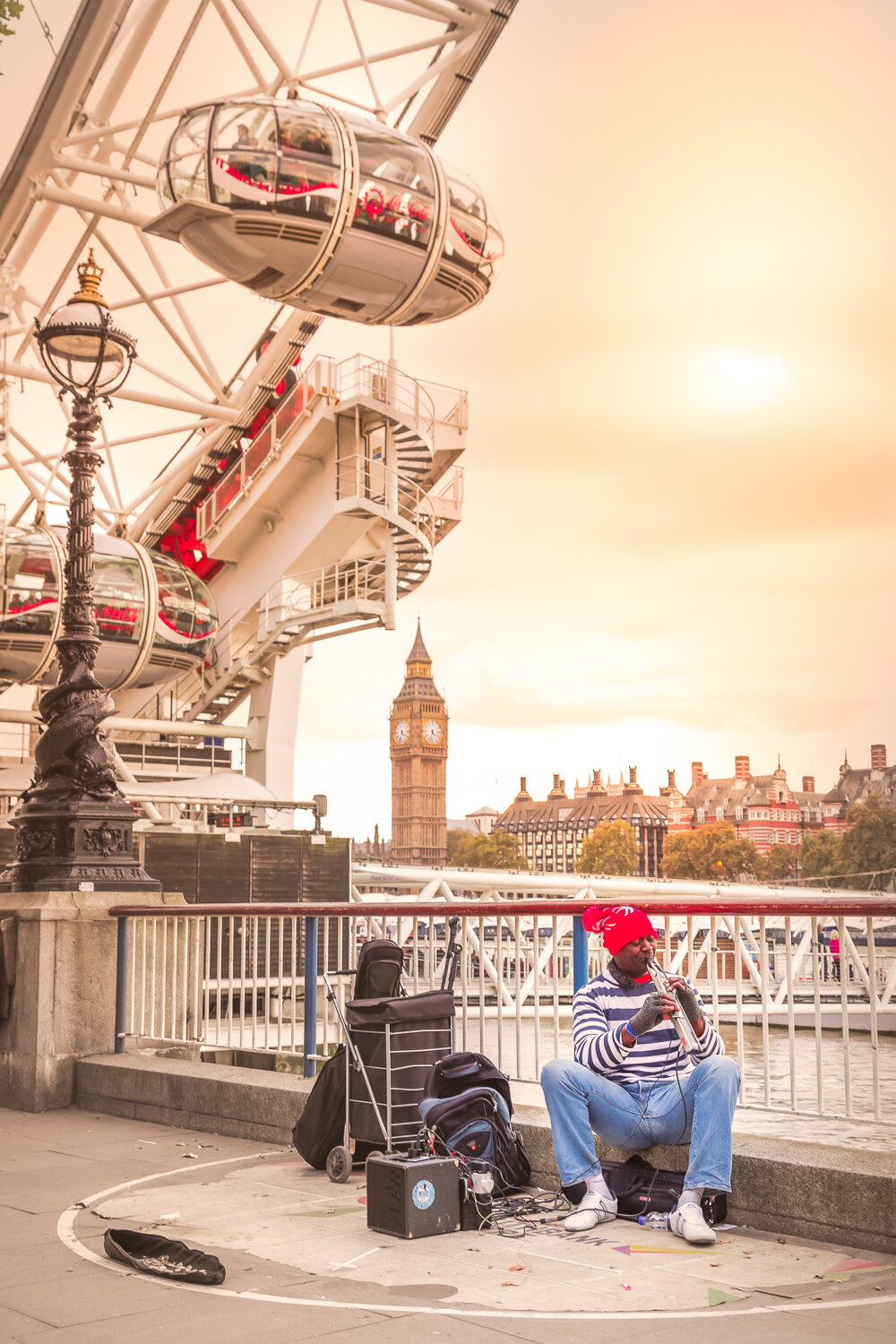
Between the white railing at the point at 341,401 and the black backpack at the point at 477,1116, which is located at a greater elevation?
the white railing at the point at 341,401

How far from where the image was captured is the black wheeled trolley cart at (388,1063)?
20.8ft

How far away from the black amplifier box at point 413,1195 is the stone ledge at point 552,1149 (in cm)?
79

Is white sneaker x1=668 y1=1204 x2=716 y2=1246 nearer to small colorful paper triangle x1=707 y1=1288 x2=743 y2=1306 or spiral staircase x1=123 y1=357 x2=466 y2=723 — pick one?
small colorful paper triangle x1=707 y1=1288 x2=743 y2=1306

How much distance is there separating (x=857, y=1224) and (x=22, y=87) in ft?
77.3

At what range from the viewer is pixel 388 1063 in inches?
246

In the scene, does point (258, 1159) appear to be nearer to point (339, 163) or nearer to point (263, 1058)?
point (263, 1058)

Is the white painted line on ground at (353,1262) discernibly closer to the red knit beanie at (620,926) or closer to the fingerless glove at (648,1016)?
the fingerless glove at (648,1016)

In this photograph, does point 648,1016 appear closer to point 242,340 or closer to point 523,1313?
point 523,1313

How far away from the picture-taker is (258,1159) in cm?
725

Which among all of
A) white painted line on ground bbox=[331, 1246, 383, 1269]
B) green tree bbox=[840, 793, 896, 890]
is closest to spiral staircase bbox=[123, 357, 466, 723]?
white painted line on ground bbox=[331, 1246, 383, 1269]

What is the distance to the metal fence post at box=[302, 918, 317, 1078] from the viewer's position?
304 inches

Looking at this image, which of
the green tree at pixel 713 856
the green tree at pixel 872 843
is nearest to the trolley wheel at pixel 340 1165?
the green tree at pixel 872 843

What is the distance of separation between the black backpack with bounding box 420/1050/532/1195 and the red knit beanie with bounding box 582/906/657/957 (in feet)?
3.07

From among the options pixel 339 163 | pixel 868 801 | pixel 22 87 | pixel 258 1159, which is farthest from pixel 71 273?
pixel 868 801
